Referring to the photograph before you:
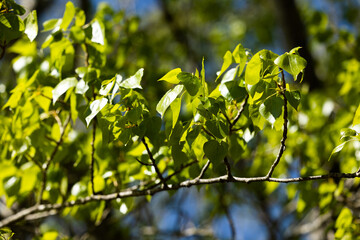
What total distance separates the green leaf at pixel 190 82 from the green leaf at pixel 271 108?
22cm

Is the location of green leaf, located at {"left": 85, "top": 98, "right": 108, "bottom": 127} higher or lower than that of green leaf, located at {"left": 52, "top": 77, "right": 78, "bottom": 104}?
higher

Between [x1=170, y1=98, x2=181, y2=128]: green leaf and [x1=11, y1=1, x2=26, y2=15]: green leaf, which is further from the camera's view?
[x1=11, y1=1, x2=26, y2=15]: green leaf

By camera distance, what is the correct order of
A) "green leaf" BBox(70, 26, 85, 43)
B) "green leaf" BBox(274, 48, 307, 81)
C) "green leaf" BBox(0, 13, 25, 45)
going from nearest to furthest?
"green leaf" BBox(274, 48, 307, 81) < "green leaf" BBox(0, 13, 25, 45) < "green leaf" BBox(70, 26, 85, 43)

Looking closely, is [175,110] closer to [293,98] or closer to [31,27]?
[293,98]

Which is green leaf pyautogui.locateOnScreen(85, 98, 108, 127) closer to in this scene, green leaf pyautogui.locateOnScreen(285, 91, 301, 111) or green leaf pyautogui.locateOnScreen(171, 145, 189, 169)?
green leaf pyautogui.locateOnScreen(171, 145, 189, 169)

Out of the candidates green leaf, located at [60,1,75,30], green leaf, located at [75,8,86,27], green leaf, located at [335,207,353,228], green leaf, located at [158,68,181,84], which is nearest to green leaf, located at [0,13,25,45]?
green leaf, located at [60,1,75,30]

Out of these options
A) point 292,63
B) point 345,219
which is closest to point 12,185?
point 292,63

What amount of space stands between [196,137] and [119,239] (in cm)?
249

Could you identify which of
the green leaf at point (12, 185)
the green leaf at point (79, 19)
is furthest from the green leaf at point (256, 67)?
the green leaf at point (12, 185)

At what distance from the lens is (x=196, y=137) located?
122cm

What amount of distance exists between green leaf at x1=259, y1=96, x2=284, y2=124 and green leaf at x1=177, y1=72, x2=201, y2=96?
215 millimetres

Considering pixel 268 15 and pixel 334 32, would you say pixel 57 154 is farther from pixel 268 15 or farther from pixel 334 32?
pixel 268 15

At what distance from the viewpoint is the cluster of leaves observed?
3.68ft

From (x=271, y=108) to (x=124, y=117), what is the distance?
46cm
